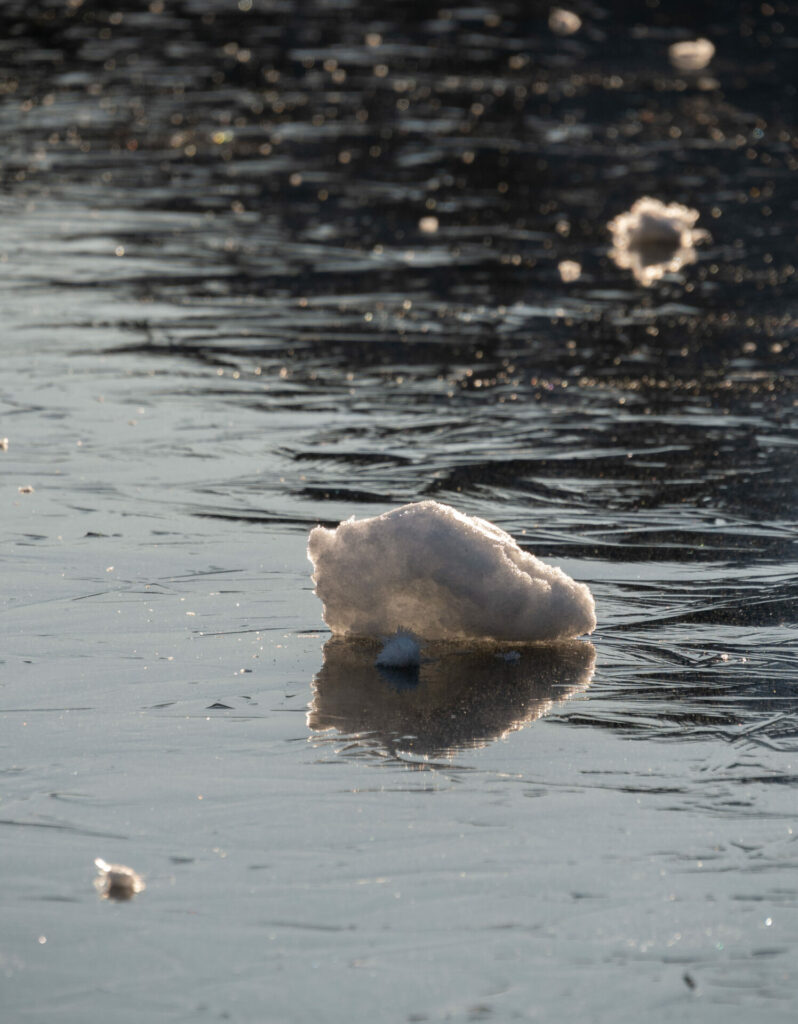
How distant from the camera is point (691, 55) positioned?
60.7ft

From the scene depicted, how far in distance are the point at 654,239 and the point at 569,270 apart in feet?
2.95

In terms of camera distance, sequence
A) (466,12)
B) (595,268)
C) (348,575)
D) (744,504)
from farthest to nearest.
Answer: (466,12) → (595,268) → (744,504) → (348,575)

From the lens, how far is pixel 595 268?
376 inches

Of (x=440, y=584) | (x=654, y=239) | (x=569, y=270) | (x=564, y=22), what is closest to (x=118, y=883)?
(x=440, y=584)

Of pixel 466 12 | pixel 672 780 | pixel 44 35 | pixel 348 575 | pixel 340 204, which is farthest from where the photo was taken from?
pixel 466 12

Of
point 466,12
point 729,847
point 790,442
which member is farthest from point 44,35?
point 729,847

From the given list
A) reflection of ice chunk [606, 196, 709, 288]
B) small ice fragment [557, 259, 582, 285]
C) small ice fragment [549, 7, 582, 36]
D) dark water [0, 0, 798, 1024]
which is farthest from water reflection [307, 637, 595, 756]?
small ice fragment [549, 7, 582, 36]

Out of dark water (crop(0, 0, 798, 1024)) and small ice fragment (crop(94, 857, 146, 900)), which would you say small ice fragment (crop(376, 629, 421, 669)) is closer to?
dark water (crop(0, 0, 798, 1024))

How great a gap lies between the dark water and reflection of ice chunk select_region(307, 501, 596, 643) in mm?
92

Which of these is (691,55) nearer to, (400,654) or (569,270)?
(569,270)

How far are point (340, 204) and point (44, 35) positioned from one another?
1022 cm

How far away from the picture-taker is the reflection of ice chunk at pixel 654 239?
32.2ft

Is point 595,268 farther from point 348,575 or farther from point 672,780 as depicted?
point 672,780

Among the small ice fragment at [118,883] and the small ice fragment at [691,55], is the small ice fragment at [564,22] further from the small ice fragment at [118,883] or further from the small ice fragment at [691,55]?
the small ice fragment at [118,883]
